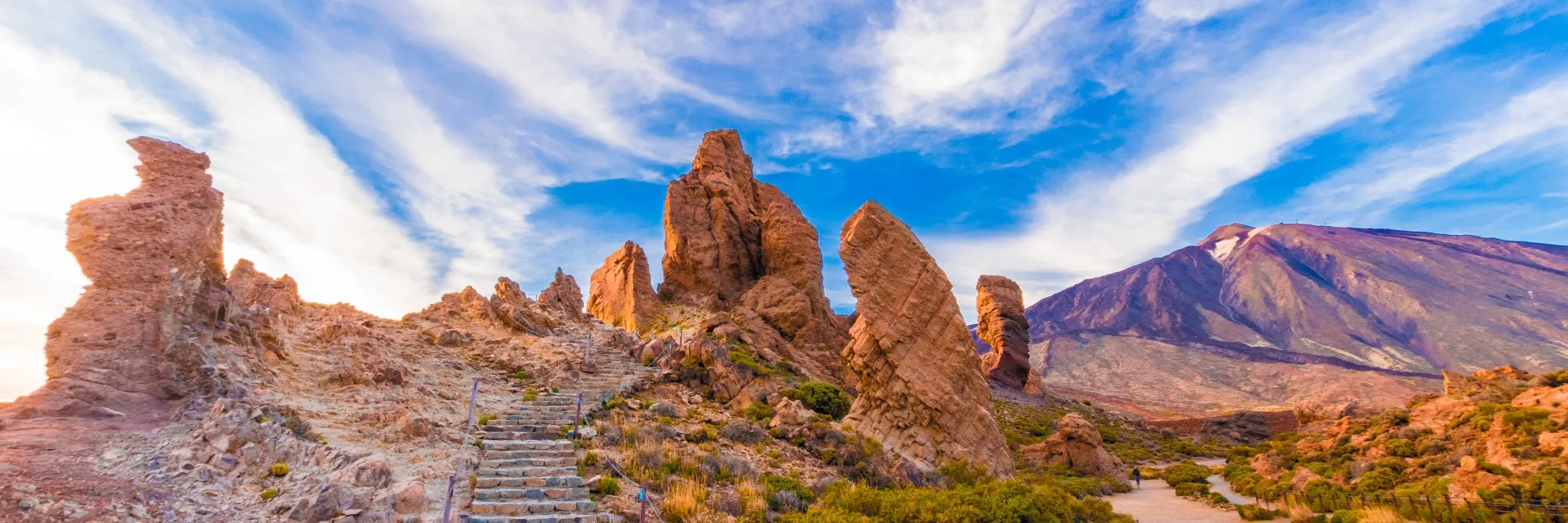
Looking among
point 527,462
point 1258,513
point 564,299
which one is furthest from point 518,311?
point 1258,513

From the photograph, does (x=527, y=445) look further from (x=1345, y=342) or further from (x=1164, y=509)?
(x=1345, y=342)

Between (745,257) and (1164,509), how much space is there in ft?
86.5

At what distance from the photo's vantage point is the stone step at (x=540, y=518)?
940 cm

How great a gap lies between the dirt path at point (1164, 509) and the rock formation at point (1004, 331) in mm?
32038

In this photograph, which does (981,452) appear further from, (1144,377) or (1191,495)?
(1144,377)

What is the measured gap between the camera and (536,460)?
1215 cm

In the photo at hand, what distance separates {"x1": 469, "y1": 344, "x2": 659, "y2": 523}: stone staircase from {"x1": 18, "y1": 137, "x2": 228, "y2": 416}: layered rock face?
5193 millimetres

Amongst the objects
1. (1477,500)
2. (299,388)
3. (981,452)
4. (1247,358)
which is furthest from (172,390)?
(1247,358)

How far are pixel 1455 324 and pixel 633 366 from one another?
21045 centimetres

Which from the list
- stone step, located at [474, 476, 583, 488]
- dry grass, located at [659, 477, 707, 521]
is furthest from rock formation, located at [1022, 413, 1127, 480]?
stone step, located at [474, 476, 583, 488]

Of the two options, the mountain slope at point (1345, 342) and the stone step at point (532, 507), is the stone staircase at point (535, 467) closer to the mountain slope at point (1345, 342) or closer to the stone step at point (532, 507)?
the stone step at point (532, 507)

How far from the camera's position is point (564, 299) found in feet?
109

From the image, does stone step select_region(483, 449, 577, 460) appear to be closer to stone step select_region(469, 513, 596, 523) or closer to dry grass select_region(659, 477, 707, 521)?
dry grass select_region(659, 477, 707, 521)

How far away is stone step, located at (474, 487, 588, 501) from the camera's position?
1053cm
